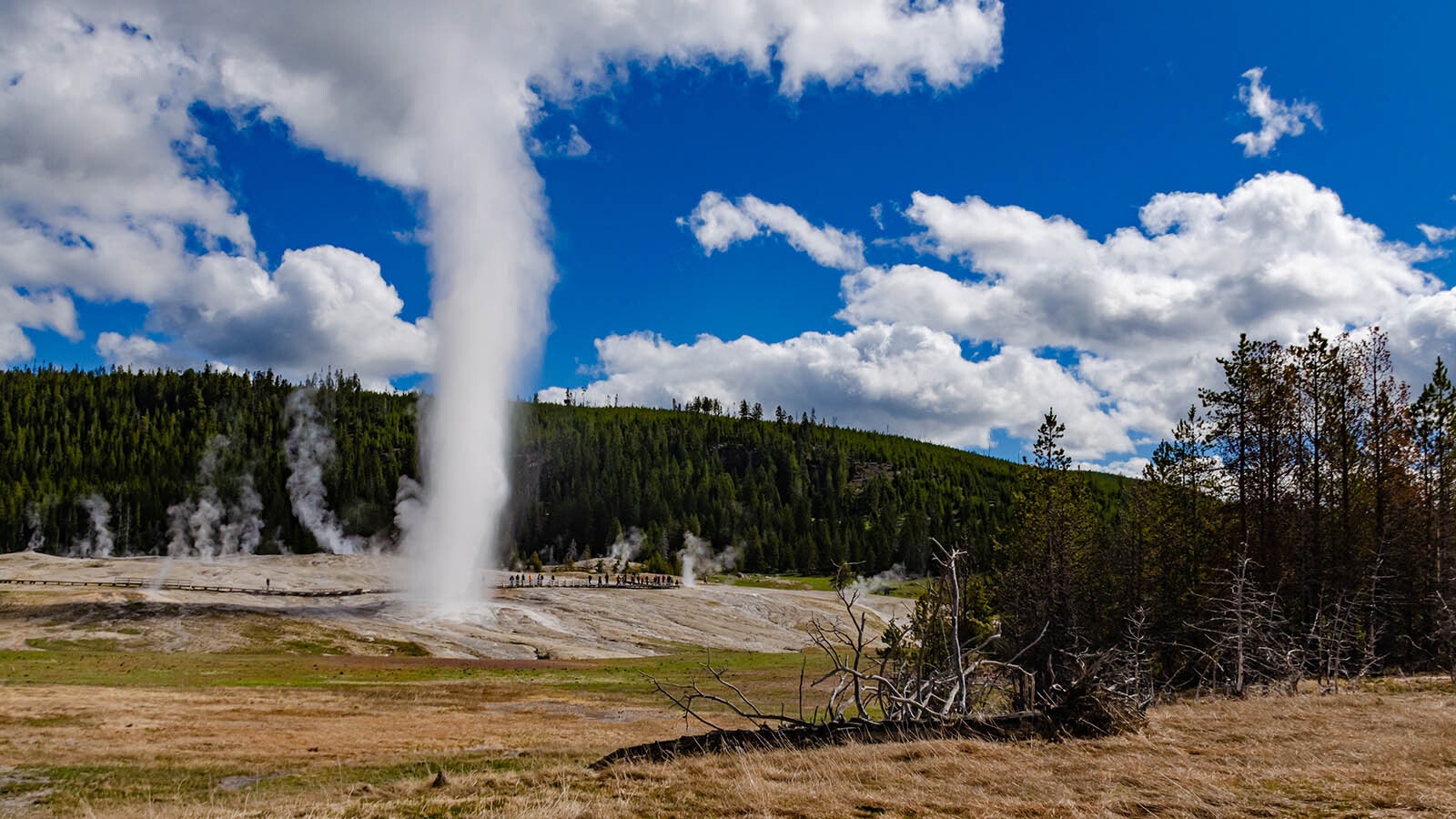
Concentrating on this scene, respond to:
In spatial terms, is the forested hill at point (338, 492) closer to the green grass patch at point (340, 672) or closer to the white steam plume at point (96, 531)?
the white steam plume at point (96, 531)

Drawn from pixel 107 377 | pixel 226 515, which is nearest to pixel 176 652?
pixel 226 515

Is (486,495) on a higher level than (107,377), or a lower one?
lower

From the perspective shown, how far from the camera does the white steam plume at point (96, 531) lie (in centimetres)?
13700

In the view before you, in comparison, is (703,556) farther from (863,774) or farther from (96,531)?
(863,774)

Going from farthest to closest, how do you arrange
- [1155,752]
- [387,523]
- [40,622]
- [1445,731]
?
[387,523], [40,622], [1445,731], [1155,752]

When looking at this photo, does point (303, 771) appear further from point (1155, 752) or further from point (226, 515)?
point (226, 515)

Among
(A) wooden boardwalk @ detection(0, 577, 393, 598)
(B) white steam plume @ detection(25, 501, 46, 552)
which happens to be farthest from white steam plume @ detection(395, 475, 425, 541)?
(B) white steam plume @ detection(25, 501, 46, 552)

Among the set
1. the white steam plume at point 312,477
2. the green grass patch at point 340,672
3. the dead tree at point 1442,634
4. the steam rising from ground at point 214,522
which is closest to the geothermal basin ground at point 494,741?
the green grass patch at point 340,672

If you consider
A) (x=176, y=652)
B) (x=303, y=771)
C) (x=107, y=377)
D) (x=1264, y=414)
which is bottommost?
(x=176, y=652)

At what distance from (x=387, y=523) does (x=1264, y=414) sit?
14379 centimetres

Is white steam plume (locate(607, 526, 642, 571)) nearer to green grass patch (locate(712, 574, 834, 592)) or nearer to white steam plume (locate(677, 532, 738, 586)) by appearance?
white steam plume (locate(677, 532, 738, 586))

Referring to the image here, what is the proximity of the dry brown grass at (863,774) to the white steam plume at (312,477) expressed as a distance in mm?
123637

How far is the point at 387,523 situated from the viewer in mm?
151125

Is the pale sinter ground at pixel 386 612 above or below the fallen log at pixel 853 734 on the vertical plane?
below
